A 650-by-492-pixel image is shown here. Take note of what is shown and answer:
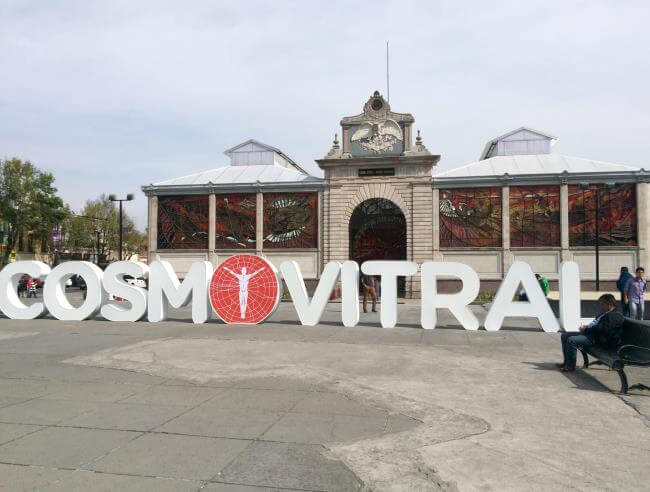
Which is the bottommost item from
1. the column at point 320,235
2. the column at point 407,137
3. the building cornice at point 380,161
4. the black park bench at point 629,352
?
the black park bench at point 629,352

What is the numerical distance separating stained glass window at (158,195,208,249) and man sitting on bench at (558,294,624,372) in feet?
101

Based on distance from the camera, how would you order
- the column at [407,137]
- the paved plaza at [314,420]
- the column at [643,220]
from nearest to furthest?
1. the paved plaza at [314,420]
2. the column at [643,220]
3. the column at [407,137]

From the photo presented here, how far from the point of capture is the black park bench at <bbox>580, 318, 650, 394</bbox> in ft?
25.0

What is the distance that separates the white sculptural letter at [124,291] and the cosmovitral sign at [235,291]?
1.2 inches

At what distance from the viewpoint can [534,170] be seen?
35.6 metres

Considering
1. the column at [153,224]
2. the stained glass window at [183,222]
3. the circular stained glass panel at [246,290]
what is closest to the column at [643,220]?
the circular stained glass panel at [246,290]

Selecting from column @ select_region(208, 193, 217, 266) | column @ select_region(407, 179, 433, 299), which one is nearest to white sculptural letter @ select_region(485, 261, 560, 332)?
column @ select_region(407, 179, 433, 299)

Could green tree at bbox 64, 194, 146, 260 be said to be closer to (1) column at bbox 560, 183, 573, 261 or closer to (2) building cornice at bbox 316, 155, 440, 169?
(2) building cornice at bbox 316, 155, 440, 169

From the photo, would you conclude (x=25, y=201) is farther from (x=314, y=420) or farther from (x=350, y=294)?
(x=314, y=420)

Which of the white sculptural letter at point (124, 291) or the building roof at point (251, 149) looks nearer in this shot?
the white sculptural letter at point (124, 291)

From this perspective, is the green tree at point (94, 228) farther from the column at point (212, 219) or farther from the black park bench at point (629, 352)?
the black park bench at point (629, 352)

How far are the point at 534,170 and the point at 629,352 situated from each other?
29854 mm

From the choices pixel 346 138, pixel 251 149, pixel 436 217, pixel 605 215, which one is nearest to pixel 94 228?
pixel 251 149

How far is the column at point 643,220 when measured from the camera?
A: 3192 centimetres
